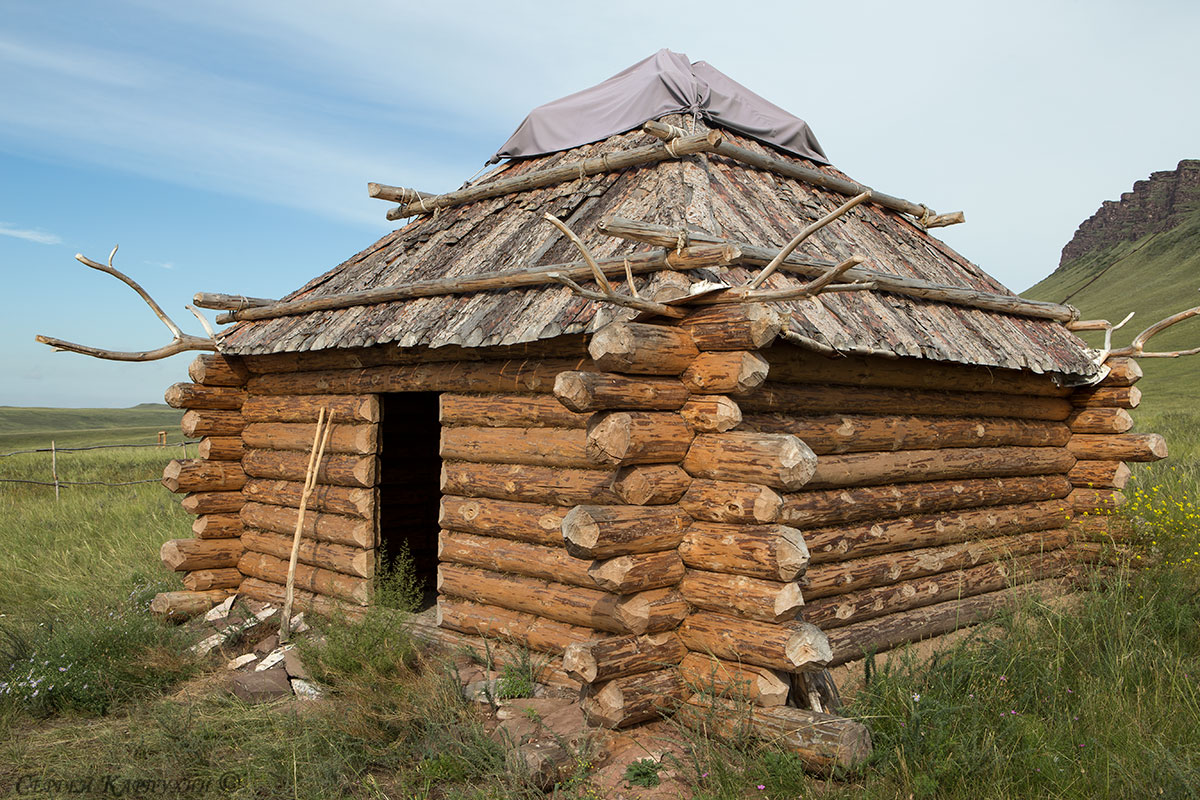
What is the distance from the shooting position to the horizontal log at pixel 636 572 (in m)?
5.07

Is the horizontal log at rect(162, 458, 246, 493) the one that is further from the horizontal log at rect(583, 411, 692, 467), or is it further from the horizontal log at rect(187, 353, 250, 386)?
the horizontal log at rect(583, 411, 692, 467)

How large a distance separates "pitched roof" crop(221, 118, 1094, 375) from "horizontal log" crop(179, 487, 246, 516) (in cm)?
160

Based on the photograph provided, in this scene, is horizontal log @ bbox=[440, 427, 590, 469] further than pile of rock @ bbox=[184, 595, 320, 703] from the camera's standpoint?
No

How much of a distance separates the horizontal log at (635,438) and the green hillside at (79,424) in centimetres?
5934

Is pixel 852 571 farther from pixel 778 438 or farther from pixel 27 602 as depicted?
pixel 27 602

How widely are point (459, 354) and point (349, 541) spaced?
→ 2156mm

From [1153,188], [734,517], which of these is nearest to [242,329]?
[734,517]

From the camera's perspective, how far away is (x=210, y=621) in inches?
336

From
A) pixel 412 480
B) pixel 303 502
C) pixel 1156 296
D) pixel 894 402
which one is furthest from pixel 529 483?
pixel 1156 296

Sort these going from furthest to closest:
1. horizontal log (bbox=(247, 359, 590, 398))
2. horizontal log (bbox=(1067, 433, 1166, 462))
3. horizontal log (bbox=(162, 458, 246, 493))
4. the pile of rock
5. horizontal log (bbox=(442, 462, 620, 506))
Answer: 1. horizontal log (bbox=(162, 458, 246, 493))
2. horizontal log (bbox=(1067, 433, 1166, 462))
3. the pile of rock
4. horizontal log (bbox=(247, 359, 590, 398))
5. horizontal log (bbox=(442, 462, 620, 506))

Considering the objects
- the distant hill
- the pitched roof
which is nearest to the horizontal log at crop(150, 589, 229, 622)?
the pitched roof

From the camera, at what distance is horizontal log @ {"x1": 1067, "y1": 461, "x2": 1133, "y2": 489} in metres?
8.47

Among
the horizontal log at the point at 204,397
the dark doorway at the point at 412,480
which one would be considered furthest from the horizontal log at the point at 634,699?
the horizontal log at the point at 204,397

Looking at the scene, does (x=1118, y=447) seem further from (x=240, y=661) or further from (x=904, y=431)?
(x=240, y=661)
